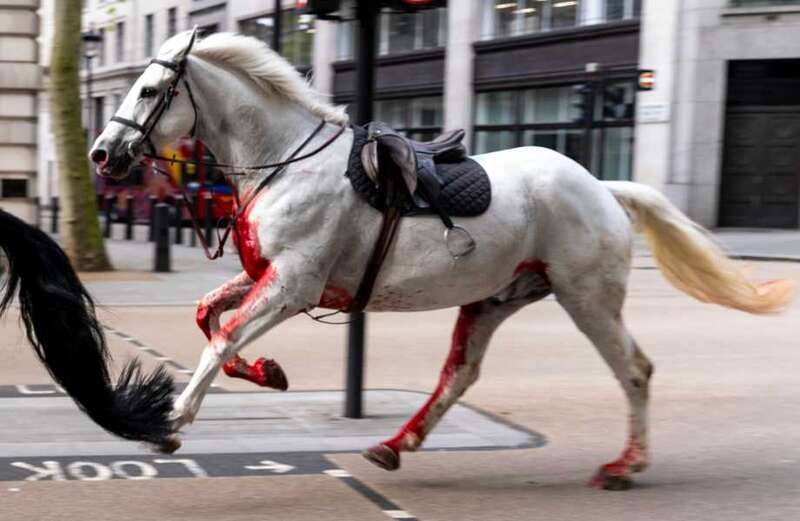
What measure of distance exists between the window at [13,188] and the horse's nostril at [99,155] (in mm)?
18726

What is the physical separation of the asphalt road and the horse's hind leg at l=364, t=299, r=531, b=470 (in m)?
0.23

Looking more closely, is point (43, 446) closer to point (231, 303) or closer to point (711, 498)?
point (231, 303)

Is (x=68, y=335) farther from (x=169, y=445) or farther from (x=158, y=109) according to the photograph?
A: (x=158, y=109)

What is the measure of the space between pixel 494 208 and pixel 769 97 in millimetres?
23426

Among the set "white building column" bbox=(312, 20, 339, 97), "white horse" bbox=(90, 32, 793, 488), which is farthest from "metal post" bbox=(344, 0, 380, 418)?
"white building column" bbox=(312, 20, 339, 97)

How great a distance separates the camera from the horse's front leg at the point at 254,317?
5.12 m

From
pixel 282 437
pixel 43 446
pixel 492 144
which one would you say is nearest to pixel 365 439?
pixel 282 437

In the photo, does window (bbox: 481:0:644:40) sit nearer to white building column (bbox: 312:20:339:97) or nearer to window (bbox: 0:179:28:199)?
white building column (bbox: 312:20:339:97)

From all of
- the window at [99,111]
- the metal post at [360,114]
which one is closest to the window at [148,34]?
the window at [99,111]

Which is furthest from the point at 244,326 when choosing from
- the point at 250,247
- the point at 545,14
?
the point at 545,14

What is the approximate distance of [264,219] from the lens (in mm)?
5316

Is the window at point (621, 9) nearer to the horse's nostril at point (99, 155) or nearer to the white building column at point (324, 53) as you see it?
the white building column at point (324, 53)

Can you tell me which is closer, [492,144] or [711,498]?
[711,498]

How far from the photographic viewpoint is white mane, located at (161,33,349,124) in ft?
18.1
